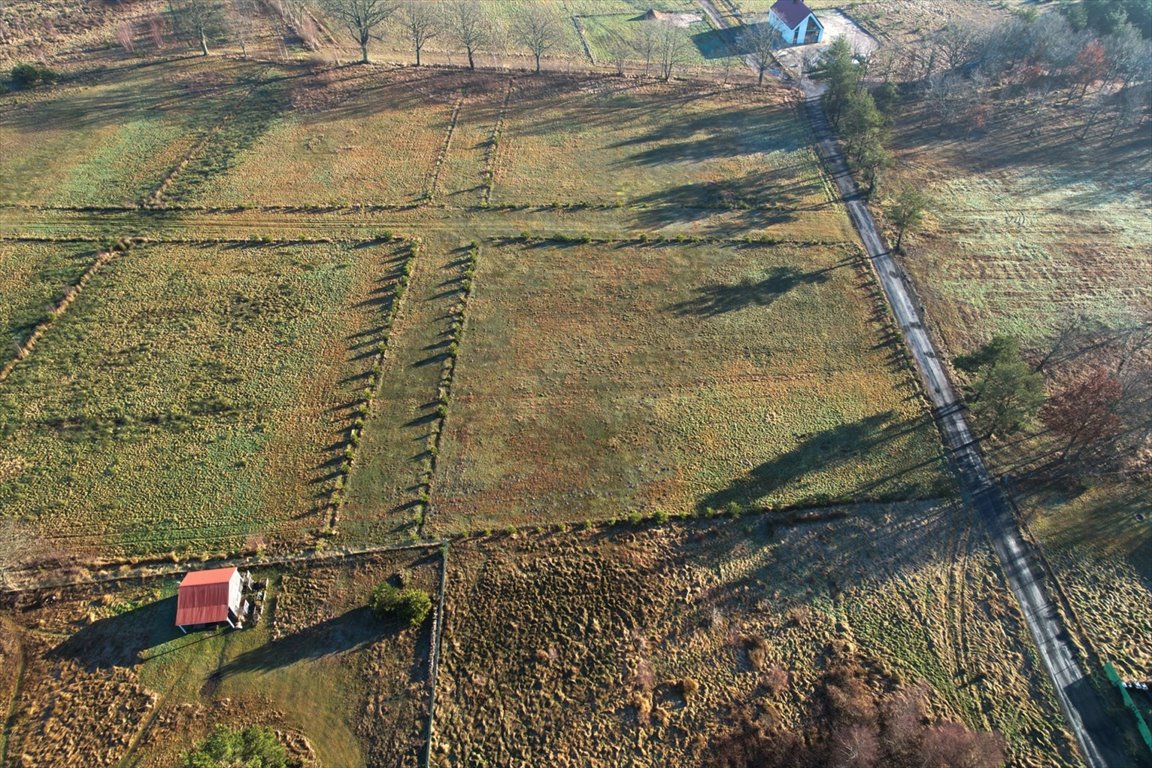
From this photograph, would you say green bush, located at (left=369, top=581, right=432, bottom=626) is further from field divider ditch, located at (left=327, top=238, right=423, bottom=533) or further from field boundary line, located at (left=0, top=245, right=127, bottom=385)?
field boundary line, located at (left=0, top=245, right=127, bottom=385)

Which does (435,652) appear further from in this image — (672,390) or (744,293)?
(744,293)

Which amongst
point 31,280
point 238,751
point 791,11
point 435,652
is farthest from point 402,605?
point 791,11

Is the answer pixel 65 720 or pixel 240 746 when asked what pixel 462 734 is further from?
pixel 65 720

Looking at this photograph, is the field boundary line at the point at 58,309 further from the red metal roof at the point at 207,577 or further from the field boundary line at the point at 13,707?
the red metal roof at the point at 207,577

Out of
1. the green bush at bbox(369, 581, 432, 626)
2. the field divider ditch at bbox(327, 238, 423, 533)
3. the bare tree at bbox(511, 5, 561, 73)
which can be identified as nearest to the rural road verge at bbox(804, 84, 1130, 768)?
the green bush at bbox(369, 581, 432, 626)

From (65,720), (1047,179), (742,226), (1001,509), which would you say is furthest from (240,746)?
(1047,179)

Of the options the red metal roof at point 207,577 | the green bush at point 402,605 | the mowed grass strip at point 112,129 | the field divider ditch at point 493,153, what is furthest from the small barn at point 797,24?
the red metal roof at point 207,577

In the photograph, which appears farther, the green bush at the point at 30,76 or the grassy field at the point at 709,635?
the green bush at the point at 30,76
